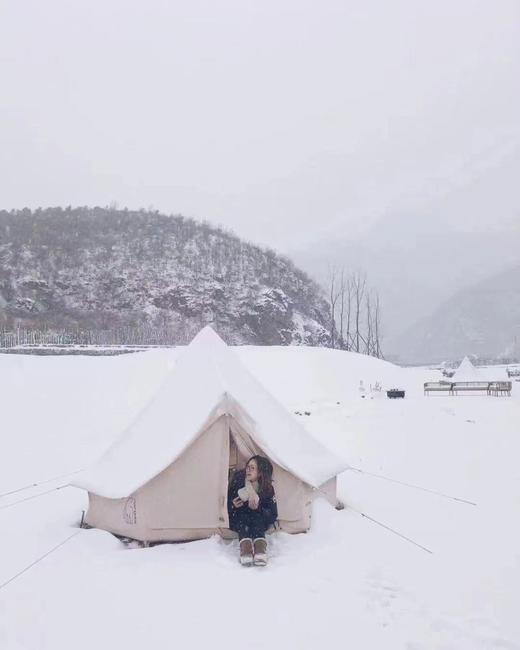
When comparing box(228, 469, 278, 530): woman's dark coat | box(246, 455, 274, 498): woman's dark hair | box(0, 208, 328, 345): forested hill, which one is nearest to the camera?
box(228, 469, 278, 530): woman's dark coat

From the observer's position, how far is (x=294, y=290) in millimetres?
61875

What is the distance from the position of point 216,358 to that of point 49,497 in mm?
3824

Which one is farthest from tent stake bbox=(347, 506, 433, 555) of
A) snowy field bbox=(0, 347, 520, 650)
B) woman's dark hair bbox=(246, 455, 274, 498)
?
woman's dark hair bbox=(246, 455, 274, 498)

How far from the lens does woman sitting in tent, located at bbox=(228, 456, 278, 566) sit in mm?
5432

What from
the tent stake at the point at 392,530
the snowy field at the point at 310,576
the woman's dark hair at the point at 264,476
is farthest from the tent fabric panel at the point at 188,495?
the tent stake at the point at 392,530

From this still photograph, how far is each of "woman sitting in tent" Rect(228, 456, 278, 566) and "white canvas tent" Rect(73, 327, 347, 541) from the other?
0.16 m

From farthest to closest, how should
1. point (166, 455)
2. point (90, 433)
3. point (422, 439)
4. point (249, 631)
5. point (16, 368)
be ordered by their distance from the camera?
1. point (16, 368)
2. point (90, 433)
3. point (422, 439)
4. point (166, 455)
5. point (249, 631)

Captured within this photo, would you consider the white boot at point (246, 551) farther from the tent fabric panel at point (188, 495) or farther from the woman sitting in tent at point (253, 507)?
the tent fabric panel at point (188, 495)

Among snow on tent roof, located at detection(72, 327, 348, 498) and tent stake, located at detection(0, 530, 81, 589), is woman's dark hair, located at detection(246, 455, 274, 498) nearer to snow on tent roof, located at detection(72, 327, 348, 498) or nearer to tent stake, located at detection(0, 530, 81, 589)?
snow on tent roof, located at detection(72, 327, 348, 498)

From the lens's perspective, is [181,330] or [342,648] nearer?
[342,648]

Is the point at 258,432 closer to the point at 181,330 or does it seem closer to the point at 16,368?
the point at 16,368

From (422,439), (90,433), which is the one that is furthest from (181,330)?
(422,439)

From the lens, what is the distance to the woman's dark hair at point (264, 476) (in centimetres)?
605

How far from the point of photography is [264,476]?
6113 millimetres
